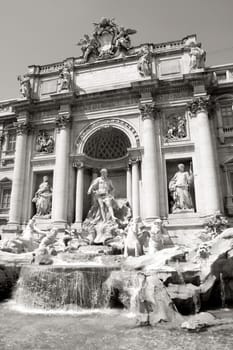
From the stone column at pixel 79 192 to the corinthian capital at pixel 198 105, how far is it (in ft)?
25.1

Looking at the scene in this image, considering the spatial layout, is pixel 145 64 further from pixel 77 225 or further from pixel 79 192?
pixel 77 225

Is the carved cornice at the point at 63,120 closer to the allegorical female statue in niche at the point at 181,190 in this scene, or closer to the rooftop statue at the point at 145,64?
the rooftop statue at the point at 145,64

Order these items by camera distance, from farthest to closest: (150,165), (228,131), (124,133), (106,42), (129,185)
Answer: (106,42)
(124,133)
(129,185)
(228,131)
(150,165)

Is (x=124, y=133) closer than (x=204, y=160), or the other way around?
(x=204, y=160)

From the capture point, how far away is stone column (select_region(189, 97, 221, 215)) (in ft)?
46.3

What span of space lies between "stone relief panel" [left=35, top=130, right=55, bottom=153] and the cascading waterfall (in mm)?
10737

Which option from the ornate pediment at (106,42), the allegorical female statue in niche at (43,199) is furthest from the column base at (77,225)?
the ornate pediment at (106,42)

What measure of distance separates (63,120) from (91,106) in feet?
7.00

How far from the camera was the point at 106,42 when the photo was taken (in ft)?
65.1

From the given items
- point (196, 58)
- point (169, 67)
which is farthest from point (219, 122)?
point (169, 67)

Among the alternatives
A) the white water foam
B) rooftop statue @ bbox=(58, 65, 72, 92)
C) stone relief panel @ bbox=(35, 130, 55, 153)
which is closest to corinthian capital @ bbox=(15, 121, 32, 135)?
stone relief panel @ bbox=(35, 130, 55, 153)

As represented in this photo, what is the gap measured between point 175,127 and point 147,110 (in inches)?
80.3

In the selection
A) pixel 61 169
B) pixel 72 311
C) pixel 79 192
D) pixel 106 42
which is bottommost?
pixel 72 311

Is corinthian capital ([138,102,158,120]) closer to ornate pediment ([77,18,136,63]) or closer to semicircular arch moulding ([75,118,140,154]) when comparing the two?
semicircular arch moulding ([75,118,140,154])
